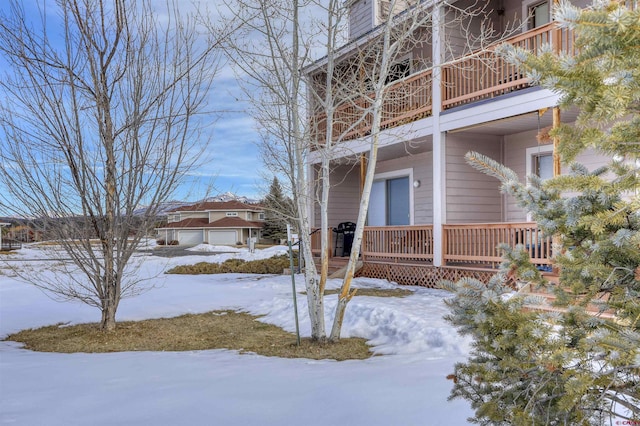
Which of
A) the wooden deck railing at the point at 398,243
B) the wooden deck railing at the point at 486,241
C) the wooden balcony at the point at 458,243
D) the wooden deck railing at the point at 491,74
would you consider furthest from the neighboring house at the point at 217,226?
the wooden deck railing at the point at 491,74

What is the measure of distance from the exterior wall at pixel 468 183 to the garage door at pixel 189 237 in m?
45.4

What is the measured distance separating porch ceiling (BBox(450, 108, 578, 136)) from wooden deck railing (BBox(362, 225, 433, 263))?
2.35 meters

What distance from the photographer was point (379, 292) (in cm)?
1025

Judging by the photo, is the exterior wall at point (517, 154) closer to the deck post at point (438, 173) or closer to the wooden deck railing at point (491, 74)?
the wooden deck railing at point (491, 74)

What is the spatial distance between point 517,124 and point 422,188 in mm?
3550

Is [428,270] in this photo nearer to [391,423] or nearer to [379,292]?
[379,292]

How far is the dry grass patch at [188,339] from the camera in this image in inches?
244

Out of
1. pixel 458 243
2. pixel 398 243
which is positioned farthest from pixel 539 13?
pixel 398 243

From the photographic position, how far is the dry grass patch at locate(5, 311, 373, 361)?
6.19 metres

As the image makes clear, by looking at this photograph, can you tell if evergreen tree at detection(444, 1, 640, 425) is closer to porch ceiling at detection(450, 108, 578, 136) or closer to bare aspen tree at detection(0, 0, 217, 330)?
bare aspen tree at detection(0, 0, 217, 330)

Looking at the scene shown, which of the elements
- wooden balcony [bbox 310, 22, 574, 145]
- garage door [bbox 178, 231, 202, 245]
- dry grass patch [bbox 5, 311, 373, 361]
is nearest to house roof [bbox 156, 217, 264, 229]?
garage door [bbox 178, 231, 202, 245]

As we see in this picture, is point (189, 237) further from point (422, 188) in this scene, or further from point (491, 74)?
point (491, 74)

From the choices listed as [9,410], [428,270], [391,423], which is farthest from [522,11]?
[9,410]

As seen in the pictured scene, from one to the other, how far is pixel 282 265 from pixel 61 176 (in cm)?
976
